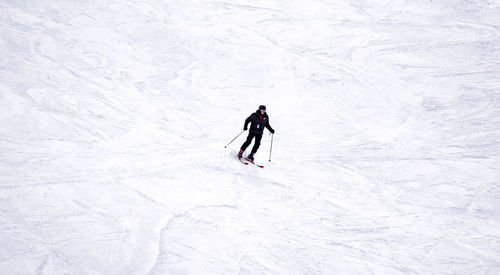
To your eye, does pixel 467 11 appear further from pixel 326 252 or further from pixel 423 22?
pixel 326 252

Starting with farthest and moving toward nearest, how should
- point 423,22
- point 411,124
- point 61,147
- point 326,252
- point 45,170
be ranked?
1. point 423,22
2. point 411,124
3. point 61,147
4. point 45,170
5. point 326,252

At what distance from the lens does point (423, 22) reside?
15.3 m

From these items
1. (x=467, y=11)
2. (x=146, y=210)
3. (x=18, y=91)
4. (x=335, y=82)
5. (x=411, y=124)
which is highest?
(x=467, y=11)

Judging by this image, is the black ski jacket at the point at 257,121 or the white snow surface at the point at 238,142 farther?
the black ski jacket at the point at 257,121

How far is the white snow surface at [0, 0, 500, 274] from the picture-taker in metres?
5.56

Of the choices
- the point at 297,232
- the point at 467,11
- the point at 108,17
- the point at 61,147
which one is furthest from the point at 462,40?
the point at 61,147

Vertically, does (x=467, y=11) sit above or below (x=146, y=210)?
above

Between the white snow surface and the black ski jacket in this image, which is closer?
the white snow surface

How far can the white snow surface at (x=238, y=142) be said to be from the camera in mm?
5559

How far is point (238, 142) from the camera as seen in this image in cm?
850

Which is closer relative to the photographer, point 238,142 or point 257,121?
point 257,121

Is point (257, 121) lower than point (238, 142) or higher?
higher

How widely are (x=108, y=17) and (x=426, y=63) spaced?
11051 mm

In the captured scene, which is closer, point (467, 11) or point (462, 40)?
point (462, 40)
